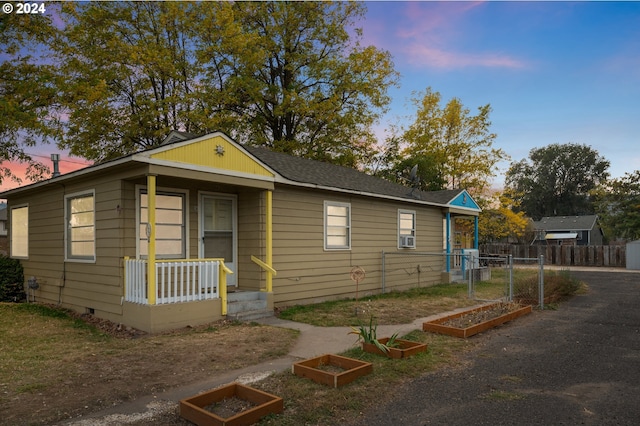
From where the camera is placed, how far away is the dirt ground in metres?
4.07

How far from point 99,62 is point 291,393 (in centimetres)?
1933

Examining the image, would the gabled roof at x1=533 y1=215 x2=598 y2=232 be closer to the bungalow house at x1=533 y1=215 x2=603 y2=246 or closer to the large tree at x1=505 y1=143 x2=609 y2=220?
the bungalow house at x1=533 y1=215 x2=603 y2=246

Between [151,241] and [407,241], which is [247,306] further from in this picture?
[407,241]

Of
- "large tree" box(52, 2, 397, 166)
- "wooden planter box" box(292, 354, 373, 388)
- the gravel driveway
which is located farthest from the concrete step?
"large tree" box(52, 2, 397, 166)

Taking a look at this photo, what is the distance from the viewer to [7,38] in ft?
57.6

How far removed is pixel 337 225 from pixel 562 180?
6244 centimetres

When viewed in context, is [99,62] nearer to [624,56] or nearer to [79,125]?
[79,125]

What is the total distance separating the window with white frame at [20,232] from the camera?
11.8m

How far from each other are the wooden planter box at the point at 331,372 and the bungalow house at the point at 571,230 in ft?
154

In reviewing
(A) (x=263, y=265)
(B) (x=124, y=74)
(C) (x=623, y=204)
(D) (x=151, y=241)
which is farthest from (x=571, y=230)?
(D) (x=151, y=241)

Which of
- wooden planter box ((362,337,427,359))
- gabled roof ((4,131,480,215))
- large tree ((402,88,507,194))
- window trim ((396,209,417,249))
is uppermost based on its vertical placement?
large tree ((402,88,507,194))

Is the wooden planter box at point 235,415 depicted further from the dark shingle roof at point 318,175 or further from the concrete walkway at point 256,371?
the dark shingle roof at point 318,175

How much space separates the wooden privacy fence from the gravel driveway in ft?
61.8

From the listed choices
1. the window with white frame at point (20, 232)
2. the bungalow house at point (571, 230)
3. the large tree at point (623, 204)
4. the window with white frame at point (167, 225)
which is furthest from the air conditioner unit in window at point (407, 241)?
the bungalow house at point (571, 230)
